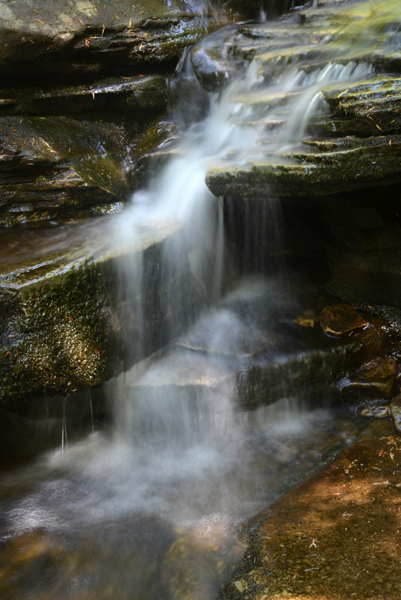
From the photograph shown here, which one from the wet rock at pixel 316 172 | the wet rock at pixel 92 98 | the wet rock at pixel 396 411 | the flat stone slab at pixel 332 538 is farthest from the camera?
the wet rock at pixel 92 98

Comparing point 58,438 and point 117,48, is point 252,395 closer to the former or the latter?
point 58,438

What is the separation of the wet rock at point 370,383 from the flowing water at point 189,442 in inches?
13.4

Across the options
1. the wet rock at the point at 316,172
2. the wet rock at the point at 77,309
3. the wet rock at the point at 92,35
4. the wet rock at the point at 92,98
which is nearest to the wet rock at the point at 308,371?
the wet rock at the point at 77,309

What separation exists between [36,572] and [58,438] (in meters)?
1.51

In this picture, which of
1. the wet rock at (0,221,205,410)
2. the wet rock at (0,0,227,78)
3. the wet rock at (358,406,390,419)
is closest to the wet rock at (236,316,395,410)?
the wet rock at (358,406,390,419)

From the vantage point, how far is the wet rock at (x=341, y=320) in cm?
429

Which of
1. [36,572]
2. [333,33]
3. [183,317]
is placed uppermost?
[333,33]

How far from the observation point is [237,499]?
3180mm

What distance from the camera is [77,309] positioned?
3.41 metres

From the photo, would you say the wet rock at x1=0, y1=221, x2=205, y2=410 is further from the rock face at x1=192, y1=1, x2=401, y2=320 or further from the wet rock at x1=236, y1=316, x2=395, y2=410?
the rock face at x1=192, y1=1, x2=401, y2=320

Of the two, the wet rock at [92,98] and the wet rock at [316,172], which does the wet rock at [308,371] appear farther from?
the wet rock at [92,98]

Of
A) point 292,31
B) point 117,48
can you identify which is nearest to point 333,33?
point 292,31

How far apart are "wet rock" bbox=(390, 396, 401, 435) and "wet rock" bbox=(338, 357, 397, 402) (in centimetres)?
13

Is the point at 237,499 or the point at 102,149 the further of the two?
the point at 102,149
